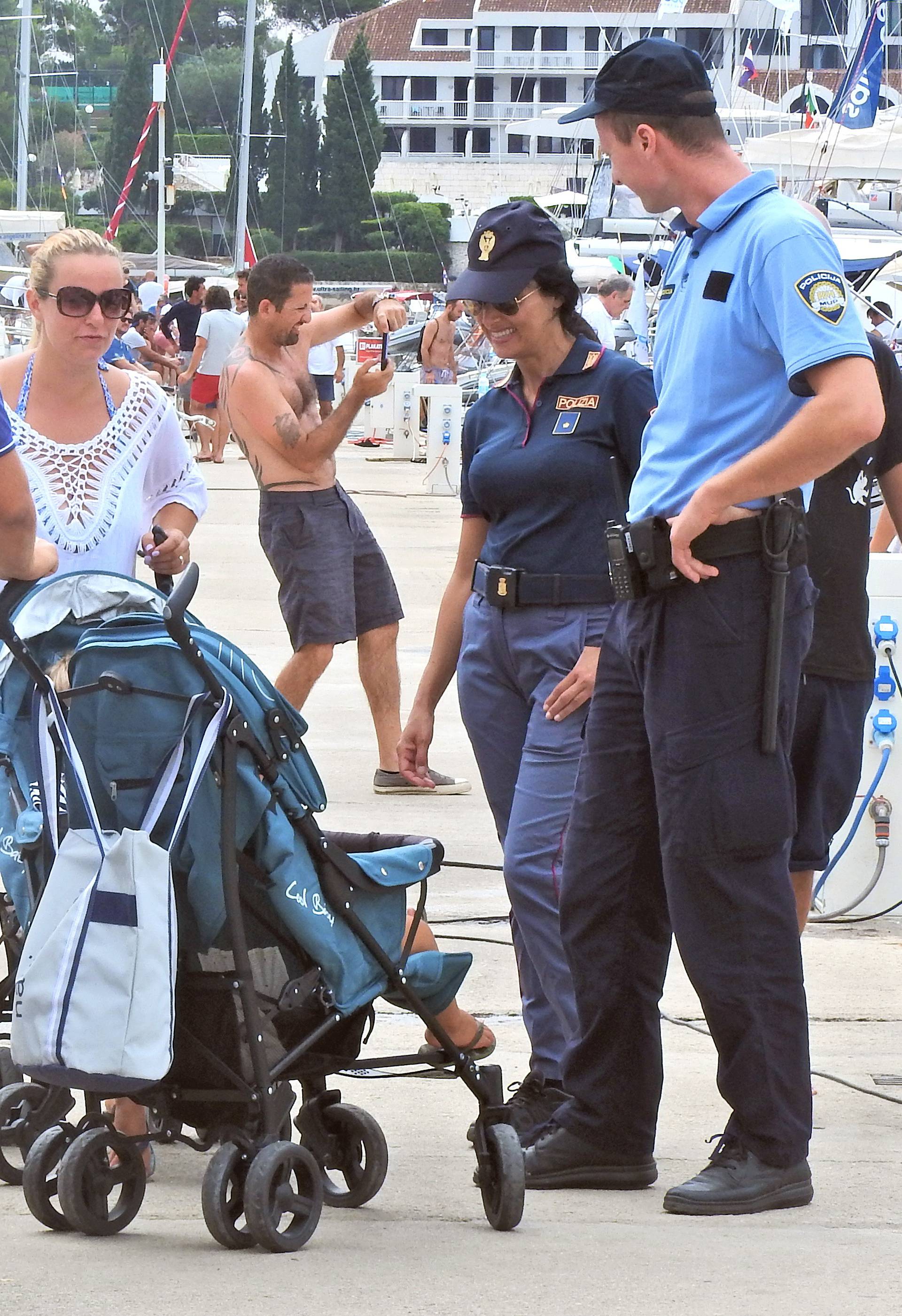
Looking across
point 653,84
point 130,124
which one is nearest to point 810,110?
point 653,84

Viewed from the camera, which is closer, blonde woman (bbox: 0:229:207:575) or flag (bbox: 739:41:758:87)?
blonde woman (bbox: 0:229:207:575)

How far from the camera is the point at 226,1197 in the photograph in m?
3.42

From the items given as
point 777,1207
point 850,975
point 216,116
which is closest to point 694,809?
point 777,1207

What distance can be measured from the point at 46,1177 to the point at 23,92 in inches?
1986

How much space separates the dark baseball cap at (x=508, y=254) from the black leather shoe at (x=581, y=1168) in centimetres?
176

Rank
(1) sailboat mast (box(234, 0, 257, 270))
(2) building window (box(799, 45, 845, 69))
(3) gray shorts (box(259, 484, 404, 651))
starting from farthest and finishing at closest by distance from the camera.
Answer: (2) building window (box(799, 45, 845, 69)), (1) sailboat mast (box(234, 0, 257, 270)), (3) gray shorts (box(259, 484, 404, 651))

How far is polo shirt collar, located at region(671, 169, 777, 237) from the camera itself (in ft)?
11.9

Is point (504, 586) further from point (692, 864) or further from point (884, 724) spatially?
point (884, 724)

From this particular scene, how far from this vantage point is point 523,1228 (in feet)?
12.1

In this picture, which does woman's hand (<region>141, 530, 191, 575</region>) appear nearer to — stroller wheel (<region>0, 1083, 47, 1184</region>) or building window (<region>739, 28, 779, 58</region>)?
stroller wheel (<region>0, 1083, 47, 1184</region>)

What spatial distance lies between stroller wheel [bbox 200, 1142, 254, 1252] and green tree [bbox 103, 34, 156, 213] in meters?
87.6

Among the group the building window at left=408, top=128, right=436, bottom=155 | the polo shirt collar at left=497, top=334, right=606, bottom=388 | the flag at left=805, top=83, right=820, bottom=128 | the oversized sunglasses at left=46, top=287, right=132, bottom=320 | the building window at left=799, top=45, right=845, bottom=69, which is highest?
the oversized sunglasses at left=46, top=287, right=132, bottom=320

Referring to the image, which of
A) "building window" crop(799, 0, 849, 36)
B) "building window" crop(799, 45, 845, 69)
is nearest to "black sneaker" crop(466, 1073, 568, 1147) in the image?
"building window" crop(799, 0, 849, 36)

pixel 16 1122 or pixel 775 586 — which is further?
pixel 16 1122
